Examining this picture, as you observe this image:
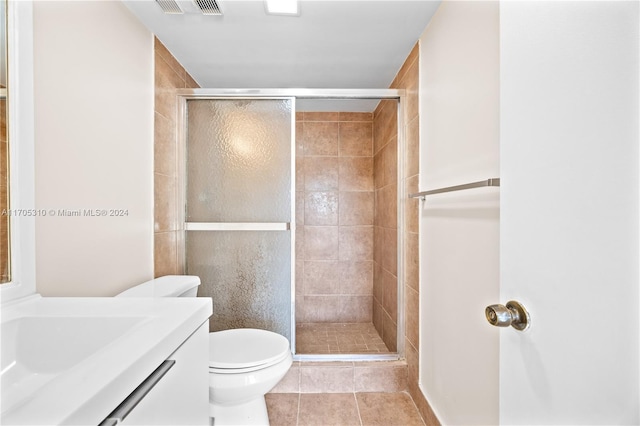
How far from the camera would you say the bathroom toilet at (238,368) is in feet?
4.29

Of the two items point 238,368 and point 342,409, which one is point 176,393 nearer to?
point 238,368

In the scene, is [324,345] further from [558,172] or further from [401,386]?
[558,172]

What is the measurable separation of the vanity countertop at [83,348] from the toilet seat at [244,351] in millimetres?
561

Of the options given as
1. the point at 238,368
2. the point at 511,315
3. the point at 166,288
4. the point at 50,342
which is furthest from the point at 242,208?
the point at 511,315

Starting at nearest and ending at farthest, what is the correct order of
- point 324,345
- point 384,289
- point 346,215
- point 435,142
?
point 435,142 < point 324,345 < point 384,289 < point 346,215

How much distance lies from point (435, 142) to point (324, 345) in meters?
1.66

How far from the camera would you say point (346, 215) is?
2.92m

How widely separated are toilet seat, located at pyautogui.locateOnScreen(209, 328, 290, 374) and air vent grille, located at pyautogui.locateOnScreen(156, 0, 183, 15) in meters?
1.63

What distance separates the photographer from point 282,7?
1.44 meters

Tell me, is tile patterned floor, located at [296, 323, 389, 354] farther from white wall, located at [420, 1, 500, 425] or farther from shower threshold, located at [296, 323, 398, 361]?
white wall, located at [420, 1, 500, 425]

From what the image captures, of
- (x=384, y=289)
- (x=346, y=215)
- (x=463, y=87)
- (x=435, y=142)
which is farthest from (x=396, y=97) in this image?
(x=384, y=289)

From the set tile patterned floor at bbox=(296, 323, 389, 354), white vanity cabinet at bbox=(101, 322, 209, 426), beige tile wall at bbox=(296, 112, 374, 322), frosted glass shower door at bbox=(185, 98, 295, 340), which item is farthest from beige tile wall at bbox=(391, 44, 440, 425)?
white vanity cabinet at bbox=(101, 322, 209, 426)

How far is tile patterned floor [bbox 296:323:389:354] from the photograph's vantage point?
2.23m

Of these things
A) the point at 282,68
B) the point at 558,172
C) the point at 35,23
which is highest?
the point at 282,68
